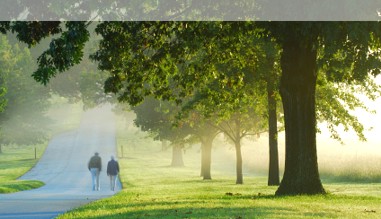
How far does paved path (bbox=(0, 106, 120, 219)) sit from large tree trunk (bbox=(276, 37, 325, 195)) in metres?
6.53

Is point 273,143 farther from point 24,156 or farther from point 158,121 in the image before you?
point 24,156

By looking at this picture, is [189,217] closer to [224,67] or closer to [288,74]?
[288,74]

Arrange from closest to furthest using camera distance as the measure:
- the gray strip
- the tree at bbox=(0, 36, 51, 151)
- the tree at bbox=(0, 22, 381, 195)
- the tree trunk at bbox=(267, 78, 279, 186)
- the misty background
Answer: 1. the gray strip
2. the tree at bbox=(0, 22, 381, 195)
3. the tree trunk at bbox=(267, 78, 279, 186)
4. the misty background
5. the tree at bbox=(0, 36, 51, 151)

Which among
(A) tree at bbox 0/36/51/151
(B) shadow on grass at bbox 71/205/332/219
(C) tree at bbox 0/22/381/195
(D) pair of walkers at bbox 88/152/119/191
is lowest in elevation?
(B) shadow on grass at bbox 71/205/332/219

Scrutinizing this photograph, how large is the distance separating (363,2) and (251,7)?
8.74 m

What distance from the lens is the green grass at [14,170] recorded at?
34.2m

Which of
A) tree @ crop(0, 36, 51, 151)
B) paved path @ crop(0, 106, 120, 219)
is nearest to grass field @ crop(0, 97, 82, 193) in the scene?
paved path @ crop(0, 106, 120, 219)

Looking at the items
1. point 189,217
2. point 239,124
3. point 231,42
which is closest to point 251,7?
point 231,42

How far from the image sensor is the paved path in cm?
1995

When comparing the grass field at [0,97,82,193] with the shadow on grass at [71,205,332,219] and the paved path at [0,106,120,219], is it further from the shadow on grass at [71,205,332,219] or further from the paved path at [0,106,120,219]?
the shadow on grass at [71,205,332,219]

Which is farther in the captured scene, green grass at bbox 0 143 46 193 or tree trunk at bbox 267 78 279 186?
green grass at bbox 0 143 46 193

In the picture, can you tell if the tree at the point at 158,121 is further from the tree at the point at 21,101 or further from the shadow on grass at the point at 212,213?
the shadow on grass at the point at 212,213

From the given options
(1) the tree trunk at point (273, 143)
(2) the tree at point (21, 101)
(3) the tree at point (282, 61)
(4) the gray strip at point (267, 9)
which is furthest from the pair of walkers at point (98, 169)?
(2) the tree at point (21, 101)

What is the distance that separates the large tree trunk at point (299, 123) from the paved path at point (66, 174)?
257 inches
